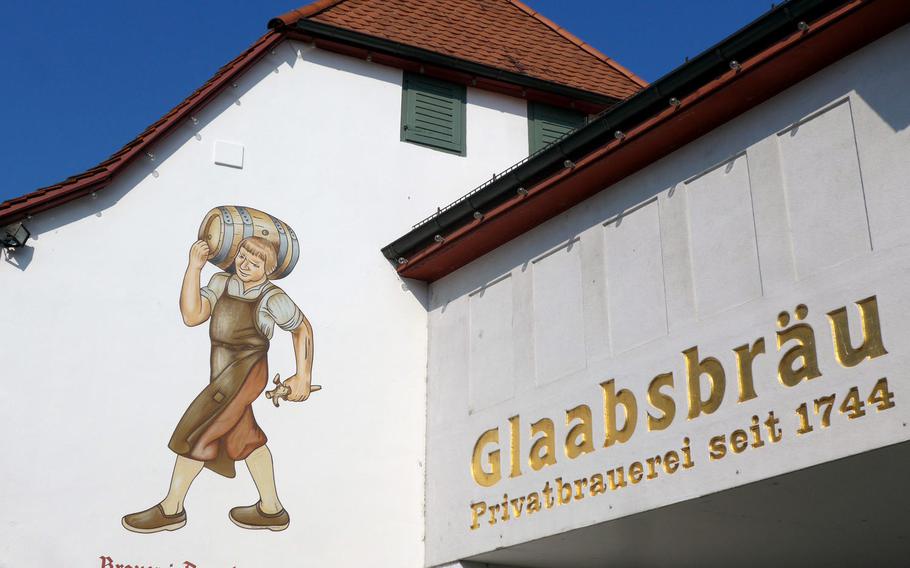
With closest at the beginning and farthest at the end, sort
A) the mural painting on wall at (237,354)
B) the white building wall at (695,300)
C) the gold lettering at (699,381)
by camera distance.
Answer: the white building wall at (695,300)
the gold lettering at (699,381)
the mural painting on wall at (237,354)

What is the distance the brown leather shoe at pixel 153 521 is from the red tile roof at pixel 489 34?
5.56 metres

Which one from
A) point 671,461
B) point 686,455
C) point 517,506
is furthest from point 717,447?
point 517,506

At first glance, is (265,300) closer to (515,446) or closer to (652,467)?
(515,446)

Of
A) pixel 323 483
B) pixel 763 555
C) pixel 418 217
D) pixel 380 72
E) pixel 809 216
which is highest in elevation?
pixel 380 72

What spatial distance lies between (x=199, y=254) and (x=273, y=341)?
44.0 inches

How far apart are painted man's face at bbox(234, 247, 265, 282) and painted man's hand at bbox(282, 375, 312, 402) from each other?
3.51ft

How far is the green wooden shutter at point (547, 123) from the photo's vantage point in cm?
1509

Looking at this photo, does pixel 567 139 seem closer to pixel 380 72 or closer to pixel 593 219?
pixel 593 219

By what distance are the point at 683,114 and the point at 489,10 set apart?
6.95 meters

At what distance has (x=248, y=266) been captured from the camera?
1259 centimetres

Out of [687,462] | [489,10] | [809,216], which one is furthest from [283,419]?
[489,10]

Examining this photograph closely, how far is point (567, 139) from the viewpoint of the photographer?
1137 centimetres

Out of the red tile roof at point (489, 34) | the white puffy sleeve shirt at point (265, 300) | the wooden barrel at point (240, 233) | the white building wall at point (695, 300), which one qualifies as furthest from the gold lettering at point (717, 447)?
the red tile roof at point (489, 34)

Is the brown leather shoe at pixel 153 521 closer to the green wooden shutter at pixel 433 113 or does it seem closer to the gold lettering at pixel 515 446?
the gold lettering at pixel 515 446
